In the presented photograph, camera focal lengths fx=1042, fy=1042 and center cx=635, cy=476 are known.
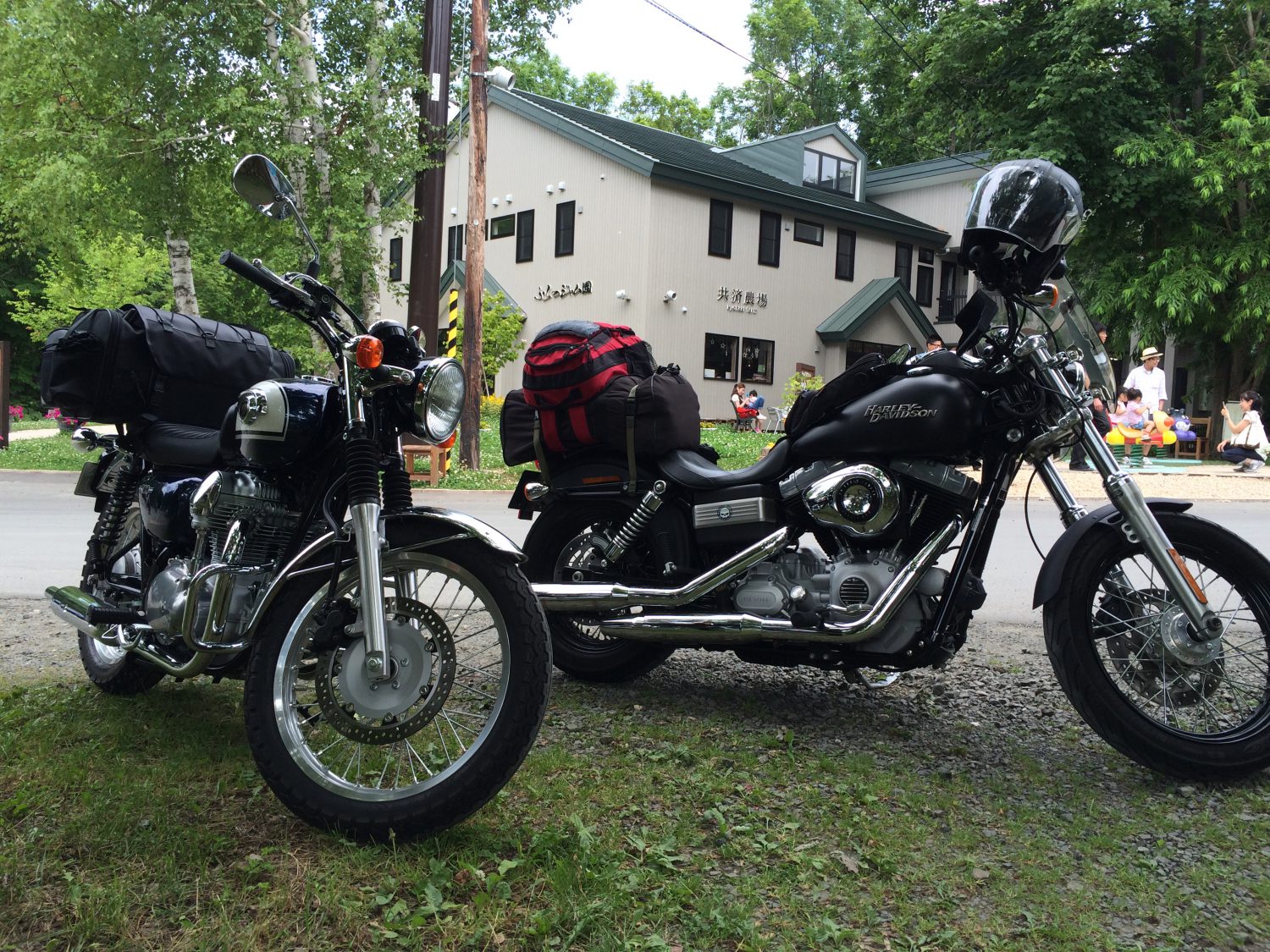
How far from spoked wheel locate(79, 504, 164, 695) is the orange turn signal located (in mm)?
1439

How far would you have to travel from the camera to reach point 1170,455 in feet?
69.8

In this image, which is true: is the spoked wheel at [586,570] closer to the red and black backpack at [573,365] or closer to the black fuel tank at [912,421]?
the red and black backpack at [573,365]

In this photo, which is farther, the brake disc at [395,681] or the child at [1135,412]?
the child at [1135,412]

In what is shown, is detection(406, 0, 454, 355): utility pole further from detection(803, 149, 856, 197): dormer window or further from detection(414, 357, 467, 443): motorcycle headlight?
detection(803, 149, 856, 197): dormer window

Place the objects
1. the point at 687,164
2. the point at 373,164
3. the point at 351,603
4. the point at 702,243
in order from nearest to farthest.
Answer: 1. the point at 351,603
2. the point at 373,164
3. the point at 687,164
4. the point at 702,243

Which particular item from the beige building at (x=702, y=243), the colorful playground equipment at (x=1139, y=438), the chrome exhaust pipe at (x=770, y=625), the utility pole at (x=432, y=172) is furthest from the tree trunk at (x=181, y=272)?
the chrome exhaust pipe at (x=770, y=625)

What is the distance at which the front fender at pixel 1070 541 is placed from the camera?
318 centimetres

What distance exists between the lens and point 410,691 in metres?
2.62

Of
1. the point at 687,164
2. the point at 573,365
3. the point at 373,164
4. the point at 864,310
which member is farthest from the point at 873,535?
the point at 864,310

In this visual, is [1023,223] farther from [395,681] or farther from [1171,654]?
[395,681]

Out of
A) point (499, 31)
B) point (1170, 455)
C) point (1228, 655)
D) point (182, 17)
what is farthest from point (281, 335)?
point (1228, 655)

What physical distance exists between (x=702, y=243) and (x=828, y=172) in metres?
7.80

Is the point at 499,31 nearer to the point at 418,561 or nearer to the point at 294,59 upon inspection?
the point at 294,59

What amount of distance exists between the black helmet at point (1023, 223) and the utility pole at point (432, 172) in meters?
9.43
